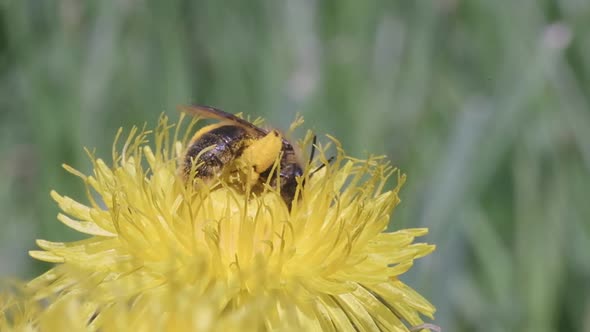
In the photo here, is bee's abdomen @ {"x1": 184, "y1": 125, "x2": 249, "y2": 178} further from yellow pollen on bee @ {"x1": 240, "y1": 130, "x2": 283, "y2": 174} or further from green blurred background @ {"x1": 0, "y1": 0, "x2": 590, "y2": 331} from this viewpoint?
green blurred background @ {"x1": 0, "y1": 0, "x2": 590, "y2": 331}

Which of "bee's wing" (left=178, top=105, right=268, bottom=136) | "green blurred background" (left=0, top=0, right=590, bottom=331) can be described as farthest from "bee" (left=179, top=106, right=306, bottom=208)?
"green blurred background" (left=0, top=0, right=590, bottom=331)

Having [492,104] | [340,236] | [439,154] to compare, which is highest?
[492,104]

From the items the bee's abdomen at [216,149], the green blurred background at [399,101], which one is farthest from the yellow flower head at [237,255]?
the green blurred background at [399,101]

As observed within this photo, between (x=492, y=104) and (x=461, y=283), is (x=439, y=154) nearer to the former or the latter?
(x=492, y=104)

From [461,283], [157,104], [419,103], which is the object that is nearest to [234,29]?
[157,104]

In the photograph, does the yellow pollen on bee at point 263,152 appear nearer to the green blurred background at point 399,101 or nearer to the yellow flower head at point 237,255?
the yellow flower head at point 237,255

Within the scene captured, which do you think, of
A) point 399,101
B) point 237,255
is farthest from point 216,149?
point 399,101
